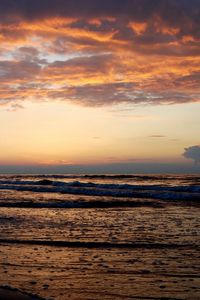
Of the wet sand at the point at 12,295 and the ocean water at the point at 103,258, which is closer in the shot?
the wet sand at the point at 12,295

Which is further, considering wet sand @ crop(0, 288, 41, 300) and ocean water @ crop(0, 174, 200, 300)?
ocean water @ crop(0, 174, 200, 300)

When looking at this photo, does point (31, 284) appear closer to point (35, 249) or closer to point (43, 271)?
point (43, 271)

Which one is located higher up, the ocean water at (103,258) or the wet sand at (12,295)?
the ocean water at (103,258)

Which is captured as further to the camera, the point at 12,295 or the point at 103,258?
the point at 103,258

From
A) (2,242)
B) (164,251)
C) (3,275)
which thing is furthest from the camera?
(2,242)

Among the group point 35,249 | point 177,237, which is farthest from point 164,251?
point 35,249

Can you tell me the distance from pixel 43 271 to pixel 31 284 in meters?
0.83

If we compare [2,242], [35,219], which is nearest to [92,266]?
[2,242]

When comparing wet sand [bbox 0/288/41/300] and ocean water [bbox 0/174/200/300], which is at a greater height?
ocean water [bbox 0/174/200/300]

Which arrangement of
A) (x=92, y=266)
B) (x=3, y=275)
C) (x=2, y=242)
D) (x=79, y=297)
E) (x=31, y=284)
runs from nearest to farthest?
(x=79, y=297)
(x=31, y=284)
(x=3, y=275)
(x=92, y=266)
(x=2, y=242)

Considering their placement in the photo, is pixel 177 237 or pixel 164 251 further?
pixel 177 237

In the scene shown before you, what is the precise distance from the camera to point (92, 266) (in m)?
8.85

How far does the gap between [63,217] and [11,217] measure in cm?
216

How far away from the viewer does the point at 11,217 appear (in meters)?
17.8
